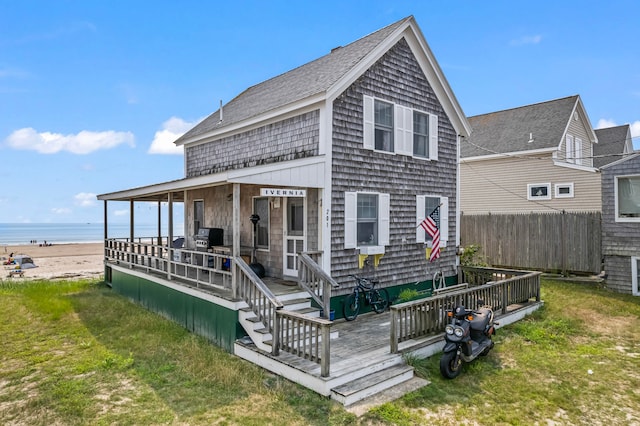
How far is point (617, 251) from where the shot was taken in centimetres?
1186

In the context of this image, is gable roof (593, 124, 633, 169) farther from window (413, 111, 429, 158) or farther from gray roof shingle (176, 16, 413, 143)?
gray roof shingle (176, 16, 413, 143)

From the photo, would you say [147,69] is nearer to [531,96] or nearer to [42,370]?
[42,370]

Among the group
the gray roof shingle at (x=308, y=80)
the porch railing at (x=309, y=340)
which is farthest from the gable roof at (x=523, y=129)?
the porch railing at (x=309, y=340)

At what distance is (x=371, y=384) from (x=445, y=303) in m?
2.70

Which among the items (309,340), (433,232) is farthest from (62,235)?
(309,340)

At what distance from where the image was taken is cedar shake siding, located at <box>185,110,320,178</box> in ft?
31.0

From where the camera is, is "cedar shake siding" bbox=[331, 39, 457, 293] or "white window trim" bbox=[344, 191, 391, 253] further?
"white window trim" bbox=[344, 191, 391, 253]

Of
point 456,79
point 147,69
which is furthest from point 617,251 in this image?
point 147,69

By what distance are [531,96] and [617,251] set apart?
543 inches

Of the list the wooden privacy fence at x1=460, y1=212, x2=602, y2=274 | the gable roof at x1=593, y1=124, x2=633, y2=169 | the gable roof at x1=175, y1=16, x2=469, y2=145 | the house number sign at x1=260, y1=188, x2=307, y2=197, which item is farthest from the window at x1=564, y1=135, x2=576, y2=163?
the house number sign at x1=260, y1=188, x2=307, y2=197

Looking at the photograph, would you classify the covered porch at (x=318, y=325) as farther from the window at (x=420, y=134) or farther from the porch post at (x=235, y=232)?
the window at (x=420, y=134)

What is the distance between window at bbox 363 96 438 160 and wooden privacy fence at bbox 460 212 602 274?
6.13m

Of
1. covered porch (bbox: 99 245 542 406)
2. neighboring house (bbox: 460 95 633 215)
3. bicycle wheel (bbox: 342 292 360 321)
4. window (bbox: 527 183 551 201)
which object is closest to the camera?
covered porch (bbox: 99 245 542 406)

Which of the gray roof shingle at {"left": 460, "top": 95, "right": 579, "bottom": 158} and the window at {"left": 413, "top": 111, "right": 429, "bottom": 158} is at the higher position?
the gray roof shingle at {"left": 460, "top": 95, "right": 579, "bottom": 158}
